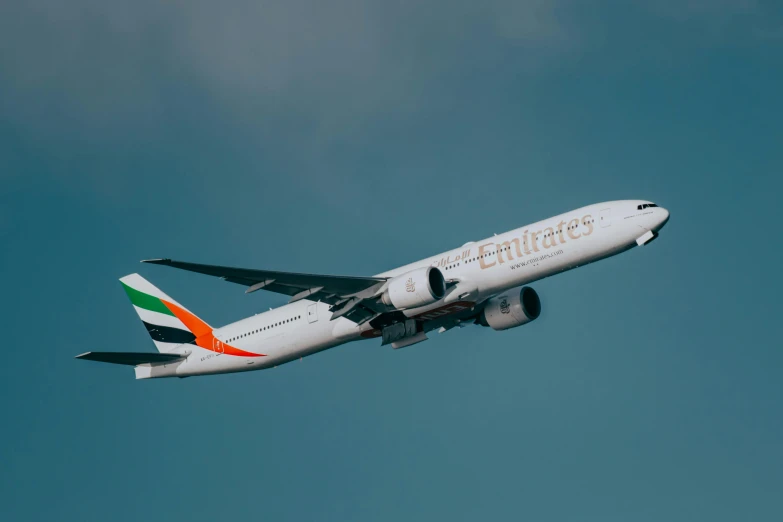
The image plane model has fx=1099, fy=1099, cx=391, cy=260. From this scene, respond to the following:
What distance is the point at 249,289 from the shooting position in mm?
50344

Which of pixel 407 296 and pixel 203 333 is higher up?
pixel 203 333

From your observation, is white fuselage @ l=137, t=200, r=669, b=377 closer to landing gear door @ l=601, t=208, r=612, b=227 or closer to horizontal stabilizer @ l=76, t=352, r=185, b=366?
landing gear door @ l=601, t=208, r=612, b=227

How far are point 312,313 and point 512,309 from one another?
10233 millimetres

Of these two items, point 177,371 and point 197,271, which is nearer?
point 197,271

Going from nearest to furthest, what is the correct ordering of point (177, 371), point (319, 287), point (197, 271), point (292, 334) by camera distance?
point (197, 271) → point (319, 287) → point (292, 334) → point (177, 371)

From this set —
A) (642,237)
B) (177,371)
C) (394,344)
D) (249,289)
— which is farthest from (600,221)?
(177,371)

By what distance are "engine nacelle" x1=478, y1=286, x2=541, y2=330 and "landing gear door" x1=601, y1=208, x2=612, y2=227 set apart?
8.24m

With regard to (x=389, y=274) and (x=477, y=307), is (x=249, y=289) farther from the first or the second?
(x=477, y=307)

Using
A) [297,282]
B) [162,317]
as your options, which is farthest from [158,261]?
[162,317]

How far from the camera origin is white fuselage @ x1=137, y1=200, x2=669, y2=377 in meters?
49.5

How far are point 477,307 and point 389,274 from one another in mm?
5787

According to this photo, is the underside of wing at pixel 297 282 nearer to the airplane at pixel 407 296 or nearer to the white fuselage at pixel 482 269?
the airplane at pixel 407 296

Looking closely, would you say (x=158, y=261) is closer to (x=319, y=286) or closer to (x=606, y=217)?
(x=319, y=286)

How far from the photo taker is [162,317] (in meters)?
62.2
